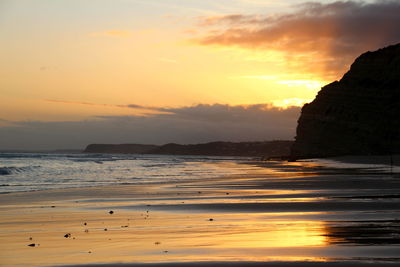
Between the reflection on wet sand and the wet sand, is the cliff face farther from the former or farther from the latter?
the reflection on wet sand

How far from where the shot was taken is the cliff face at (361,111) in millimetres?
82250

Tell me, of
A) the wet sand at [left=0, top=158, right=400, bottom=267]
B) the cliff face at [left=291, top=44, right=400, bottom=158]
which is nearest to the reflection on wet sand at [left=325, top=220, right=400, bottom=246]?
the wet sand at [left=0, top=158, right=400, bottom=267]

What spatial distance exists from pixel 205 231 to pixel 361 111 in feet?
266

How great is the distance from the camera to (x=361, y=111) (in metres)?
89.0

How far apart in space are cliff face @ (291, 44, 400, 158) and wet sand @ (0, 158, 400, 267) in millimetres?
63656

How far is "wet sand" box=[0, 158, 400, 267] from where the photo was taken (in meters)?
8.90

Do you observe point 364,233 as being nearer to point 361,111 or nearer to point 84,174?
point 84,174

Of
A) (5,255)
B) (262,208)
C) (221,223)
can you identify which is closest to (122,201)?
(262,208)

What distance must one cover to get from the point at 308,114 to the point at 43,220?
93209 millimetres

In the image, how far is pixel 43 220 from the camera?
14414 millimetres

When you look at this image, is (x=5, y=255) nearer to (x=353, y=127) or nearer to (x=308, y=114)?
(x=353, y=127)

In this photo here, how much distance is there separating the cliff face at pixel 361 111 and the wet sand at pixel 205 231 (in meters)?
63.7

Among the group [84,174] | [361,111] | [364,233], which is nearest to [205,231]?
[364,233]

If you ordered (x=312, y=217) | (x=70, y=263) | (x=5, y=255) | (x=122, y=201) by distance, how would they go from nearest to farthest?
(x=70, y=263)
(x=5, y=255)
(x=312, y=217)
(x=122, y=201)
